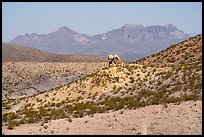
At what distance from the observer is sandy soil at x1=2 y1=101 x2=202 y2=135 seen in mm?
15821

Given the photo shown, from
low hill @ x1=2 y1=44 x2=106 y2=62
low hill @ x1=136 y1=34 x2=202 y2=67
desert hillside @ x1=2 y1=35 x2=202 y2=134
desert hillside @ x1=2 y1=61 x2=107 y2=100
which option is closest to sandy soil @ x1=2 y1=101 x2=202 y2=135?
desert hillside @ x1=2 y1=35 x2=202 y2=134

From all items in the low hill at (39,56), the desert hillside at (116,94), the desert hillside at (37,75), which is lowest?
the low hill at (39,56)

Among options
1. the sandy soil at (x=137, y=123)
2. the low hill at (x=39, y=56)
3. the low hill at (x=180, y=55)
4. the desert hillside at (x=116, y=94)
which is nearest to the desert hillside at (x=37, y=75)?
the low hill at (x=180, y=55)

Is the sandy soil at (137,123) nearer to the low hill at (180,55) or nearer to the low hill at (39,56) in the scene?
the low hill at (180,55)

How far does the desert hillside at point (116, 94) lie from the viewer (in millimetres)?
21016

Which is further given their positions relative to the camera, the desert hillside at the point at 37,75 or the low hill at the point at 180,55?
the desert hillside at the point at 37,75

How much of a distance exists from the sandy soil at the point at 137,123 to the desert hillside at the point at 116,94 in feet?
4.65

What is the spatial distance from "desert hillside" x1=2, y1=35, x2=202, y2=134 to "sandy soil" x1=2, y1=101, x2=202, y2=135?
142cm

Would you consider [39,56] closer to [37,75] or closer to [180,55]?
[37,75]

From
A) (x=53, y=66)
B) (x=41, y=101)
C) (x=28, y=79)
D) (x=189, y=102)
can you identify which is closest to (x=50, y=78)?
(x=28, y=79)

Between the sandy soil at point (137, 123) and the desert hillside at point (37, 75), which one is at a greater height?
the sandy soil at point (137, 123)

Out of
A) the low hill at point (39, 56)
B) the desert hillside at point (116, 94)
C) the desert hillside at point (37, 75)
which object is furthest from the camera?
the low hill at point (39, 56)

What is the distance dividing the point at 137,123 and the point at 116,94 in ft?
32.3

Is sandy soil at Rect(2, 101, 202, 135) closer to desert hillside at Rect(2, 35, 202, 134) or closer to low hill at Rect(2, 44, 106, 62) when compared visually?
desert hillside at Rect(2, 35, 202, 134)
